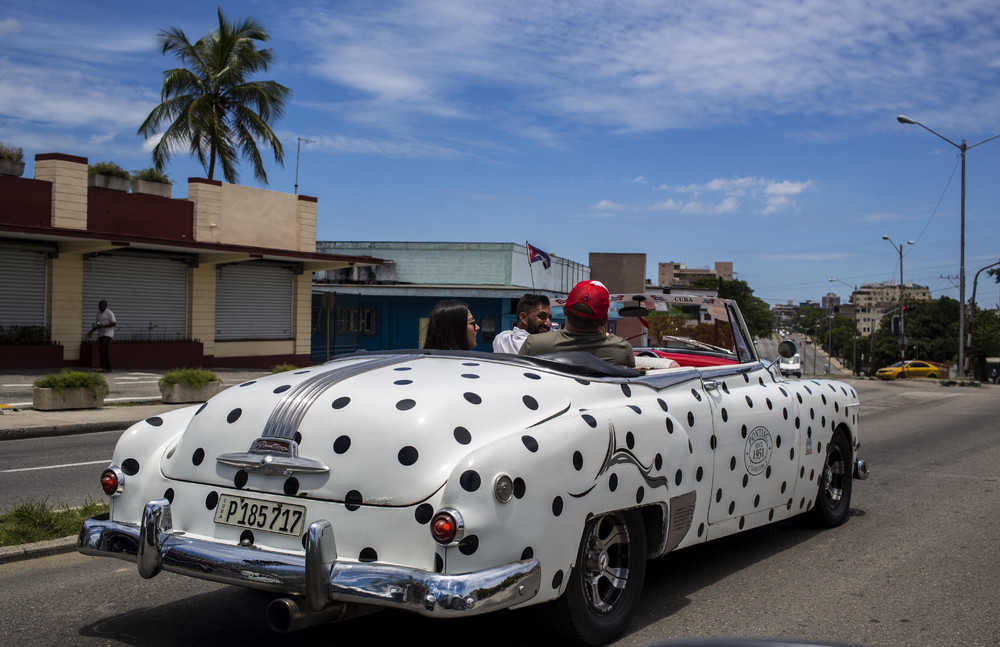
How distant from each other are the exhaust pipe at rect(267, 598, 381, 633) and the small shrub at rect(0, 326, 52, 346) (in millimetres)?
19965

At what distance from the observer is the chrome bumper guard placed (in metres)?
3.07

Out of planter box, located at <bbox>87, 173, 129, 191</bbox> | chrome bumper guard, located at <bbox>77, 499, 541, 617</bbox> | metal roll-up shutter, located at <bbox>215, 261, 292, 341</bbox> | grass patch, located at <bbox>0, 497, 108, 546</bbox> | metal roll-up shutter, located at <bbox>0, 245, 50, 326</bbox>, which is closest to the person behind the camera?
chrome bumper guard, located at <bbox>77, 499, 541, 617</bbox>

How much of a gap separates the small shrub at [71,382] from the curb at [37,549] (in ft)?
30.1

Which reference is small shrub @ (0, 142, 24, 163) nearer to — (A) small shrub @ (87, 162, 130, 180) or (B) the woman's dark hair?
(A) small shrub @ (87, 162, 130, 180)

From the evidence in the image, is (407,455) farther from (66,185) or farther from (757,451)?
(66,185)

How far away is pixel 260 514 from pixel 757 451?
114 inches

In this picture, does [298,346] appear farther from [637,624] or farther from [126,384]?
[637,624]

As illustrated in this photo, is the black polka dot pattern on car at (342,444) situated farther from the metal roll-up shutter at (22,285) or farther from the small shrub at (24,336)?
the metal roll-up shutter at (22,285)

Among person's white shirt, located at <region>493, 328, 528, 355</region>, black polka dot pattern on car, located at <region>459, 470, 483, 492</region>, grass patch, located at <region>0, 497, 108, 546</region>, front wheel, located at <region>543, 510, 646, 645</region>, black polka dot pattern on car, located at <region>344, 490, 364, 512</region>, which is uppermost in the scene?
person's white shirt, located at <region>493, 328, 528, 355</region>

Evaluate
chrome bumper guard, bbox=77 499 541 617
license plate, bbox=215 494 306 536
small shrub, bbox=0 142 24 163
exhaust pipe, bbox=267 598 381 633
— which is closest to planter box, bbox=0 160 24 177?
small shrub, bbox=0 142 24 163

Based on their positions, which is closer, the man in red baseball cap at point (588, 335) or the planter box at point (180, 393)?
the man in red baseball cap at point (588, 335)

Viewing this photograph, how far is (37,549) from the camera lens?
17.7 ft

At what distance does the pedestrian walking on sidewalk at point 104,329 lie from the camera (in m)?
20.4

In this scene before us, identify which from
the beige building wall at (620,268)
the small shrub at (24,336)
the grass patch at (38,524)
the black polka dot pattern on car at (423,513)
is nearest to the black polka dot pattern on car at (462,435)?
the black polka dot pattern on car at (423,513)
